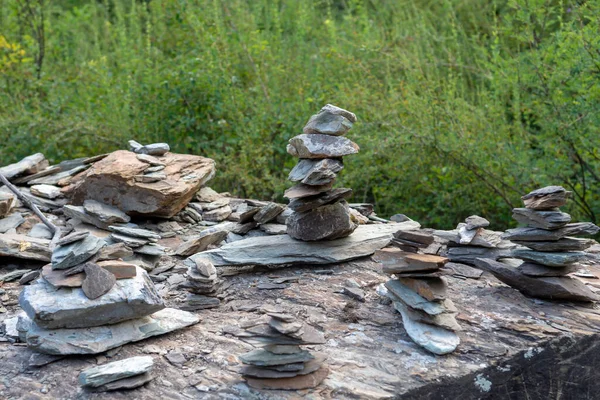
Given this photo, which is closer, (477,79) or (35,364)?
(35,364)

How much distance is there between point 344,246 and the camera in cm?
411

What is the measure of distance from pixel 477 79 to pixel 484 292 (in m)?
5.11

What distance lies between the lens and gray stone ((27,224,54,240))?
4480mm

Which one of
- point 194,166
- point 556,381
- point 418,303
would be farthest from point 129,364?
point 194,166

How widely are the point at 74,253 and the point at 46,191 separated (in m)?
1.99

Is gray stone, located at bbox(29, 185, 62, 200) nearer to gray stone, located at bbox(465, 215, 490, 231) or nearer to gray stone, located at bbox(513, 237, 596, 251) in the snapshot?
gray stone, located at bbox(465, 215, 490, 231)

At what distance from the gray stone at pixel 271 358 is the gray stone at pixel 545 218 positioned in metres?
1.47

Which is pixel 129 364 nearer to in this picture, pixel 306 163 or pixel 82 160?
pixel 306 163

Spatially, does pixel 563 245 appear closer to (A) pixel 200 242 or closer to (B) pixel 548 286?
(B) pixel 548 286

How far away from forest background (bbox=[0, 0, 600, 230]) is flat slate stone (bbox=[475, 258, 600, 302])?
2.00m

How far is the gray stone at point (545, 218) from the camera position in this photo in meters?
3.61

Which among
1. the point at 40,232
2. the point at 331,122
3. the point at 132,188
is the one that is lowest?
the point at 40,232

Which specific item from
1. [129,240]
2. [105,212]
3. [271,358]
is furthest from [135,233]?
[271,358]

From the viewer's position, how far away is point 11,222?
181 inches
